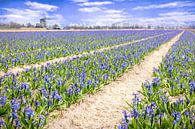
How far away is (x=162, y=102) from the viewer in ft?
21.0

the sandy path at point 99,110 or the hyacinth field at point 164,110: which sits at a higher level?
the hyacinth field at point 164,110

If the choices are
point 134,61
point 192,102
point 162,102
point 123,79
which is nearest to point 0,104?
point 162,102

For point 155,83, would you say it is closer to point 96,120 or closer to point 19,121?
point 96,120

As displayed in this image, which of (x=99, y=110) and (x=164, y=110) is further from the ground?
(x=164, y=110)

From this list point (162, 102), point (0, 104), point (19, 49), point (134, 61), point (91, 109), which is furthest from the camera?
point (19, 49)

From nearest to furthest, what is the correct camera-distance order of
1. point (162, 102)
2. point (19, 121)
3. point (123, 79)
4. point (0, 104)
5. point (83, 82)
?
point (19, 121)
point (0, 104)
point (162, 102)
point (83, 82)
point (123, 79)

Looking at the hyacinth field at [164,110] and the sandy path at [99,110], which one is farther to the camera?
the sandy path at [99,110]

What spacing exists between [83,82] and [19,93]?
212 centimetres

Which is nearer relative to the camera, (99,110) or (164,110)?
(164,110)

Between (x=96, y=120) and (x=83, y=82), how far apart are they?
7.83 ft

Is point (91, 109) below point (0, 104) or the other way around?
below

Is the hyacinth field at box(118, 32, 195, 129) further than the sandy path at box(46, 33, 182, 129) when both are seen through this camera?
No

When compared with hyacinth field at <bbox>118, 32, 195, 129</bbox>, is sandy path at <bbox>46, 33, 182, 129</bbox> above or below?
below

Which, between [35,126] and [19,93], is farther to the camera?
[19,93]
